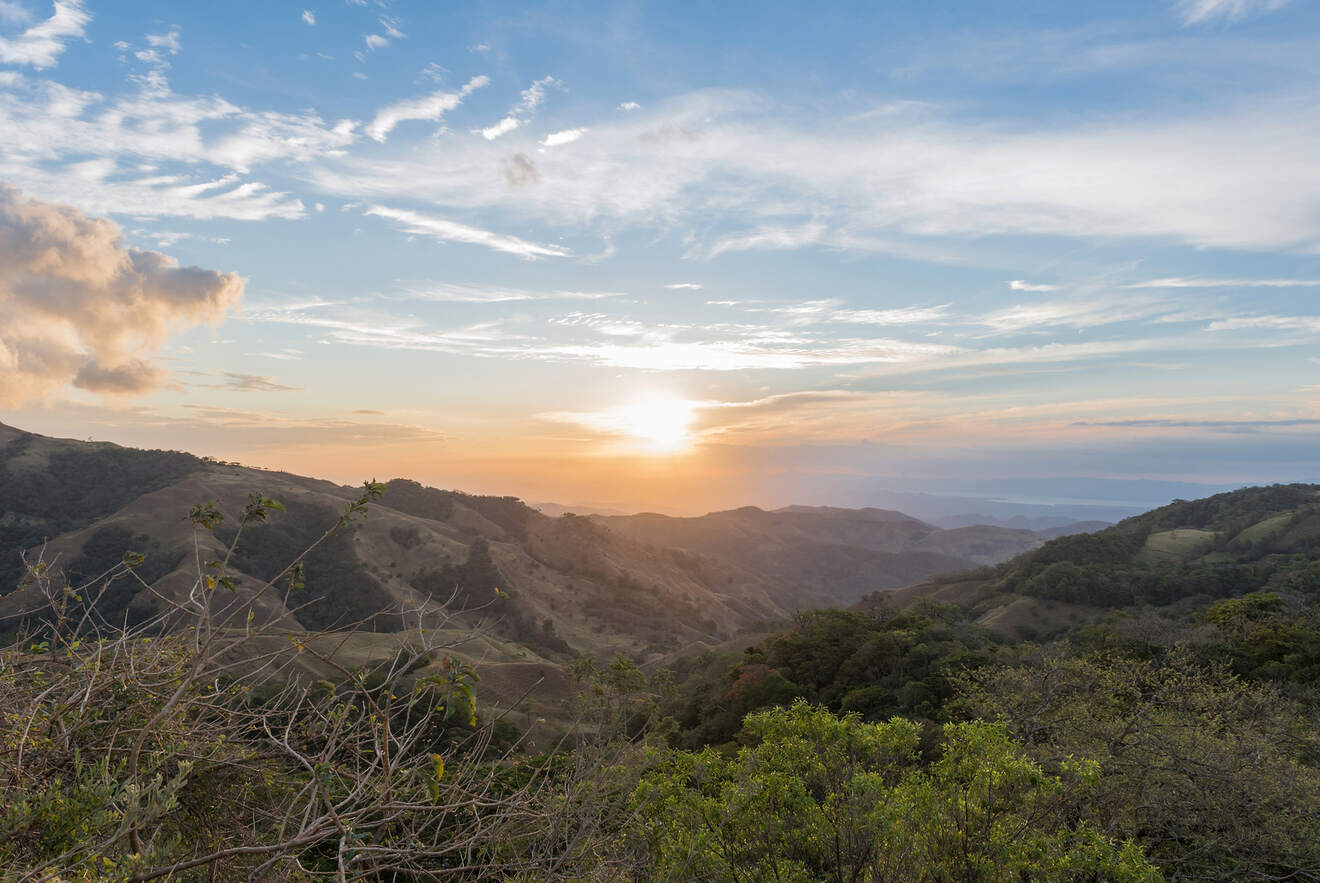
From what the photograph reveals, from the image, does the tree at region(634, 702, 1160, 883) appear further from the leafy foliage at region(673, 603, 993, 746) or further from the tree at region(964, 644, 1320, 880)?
the leafy foliage at region(673, 603, 993, 746)

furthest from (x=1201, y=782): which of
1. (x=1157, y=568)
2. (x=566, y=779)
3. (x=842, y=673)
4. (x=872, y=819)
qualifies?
(x=1157, y=568)

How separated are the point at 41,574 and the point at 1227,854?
2201 cm

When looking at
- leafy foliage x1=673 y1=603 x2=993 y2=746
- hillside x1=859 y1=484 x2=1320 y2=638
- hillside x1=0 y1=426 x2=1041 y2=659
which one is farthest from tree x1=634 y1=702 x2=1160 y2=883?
hillside x1=0 y1=426 x2=1041 y2=659

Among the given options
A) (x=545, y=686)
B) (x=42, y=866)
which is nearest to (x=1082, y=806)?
(x=42, y=866)

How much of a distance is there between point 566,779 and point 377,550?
97138 mm

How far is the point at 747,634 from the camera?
3191 inches

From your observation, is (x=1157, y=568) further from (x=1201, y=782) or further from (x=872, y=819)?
(x=872, y=819)

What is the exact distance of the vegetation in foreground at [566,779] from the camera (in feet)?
17.0

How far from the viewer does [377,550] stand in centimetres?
9475

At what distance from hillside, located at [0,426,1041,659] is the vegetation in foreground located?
6544 centimetres

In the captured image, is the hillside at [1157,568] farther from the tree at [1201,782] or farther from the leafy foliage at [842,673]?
the tree at [1201,782]

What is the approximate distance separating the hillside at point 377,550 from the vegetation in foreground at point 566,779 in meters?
65.4

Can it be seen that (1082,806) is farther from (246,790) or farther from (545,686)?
(545,686)

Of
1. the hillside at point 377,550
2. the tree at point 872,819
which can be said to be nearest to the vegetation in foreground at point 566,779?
the tree at point 872,819
